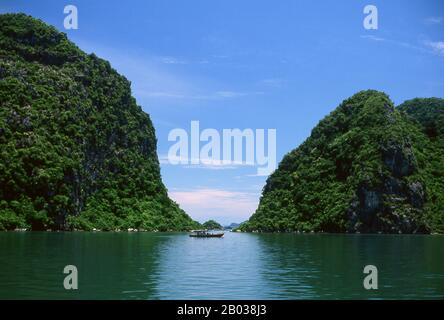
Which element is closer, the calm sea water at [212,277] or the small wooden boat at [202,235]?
the calm sea water at [212,277]

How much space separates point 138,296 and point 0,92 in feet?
596

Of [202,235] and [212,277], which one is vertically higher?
[212,277]

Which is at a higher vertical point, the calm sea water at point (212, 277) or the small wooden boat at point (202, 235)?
the calm sea water at point (212, 277)

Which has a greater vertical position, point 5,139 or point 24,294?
point 5,139

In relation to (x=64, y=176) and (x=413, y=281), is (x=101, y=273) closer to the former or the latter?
(x=413, y=281)

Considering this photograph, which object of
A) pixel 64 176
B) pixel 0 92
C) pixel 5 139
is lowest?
pixel 64 176

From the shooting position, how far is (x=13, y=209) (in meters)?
163

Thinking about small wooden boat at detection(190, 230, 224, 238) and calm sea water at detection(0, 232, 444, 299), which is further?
small wooden boat at detection(190, 230, 224, 238)

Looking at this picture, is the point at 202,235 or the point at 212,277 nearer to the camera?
the point at 212,277

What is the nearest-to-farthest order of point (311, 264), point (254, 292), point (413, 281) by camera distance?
point (254, 292), point (413, 281), point (311, 264)

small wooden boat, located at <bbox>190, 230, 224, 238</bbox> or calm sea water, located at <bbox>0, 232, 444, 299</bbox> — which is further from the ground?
calm sea water, located at <bbox>0, 232, 444, 299</bbox>
